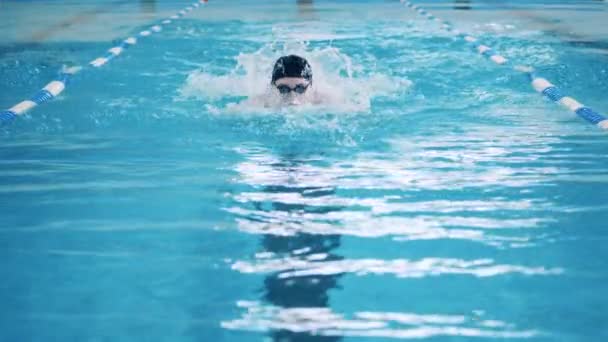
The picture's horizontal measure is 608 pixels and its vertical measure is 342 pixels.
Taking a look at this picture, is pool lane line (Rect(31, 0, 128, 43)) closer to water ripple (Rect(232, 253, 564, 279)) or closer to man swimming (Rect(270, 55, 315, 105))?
man swimming (Rect(270, 55, 315, 105))

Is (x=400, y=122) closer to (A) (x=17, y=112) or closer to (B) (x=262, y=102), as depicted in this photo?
(B) (x=262, y=102)

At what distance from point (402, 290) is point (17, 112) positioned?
3.80 metres

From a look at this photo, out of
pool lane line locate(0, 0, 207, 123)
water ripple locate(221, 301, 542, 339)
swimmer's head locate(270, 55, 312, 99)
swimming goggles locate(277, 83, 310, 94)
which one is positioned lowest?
water ripple locate(221, 301, 542, 339)

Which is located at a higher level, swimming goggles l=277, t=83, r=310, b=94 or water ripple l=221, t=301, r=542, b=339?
swimming goggles l=277, t=83, r=310, b=94

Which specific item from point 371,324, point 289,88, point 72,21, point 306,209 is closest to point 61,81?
point 289,88

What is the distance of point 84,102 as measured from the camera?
19.8 ft

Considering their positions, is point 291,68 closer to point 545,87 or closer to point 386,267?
point 545,87

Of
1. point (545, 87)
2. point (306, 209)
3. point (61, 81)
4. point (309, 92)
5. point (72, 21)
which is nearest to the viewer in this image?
point (306, 209)

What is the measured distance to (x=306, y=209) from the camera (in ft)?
11.5

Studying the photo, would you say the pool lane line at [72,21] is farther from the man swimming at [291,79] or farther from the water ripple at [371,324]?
the water ripple at [371,324]

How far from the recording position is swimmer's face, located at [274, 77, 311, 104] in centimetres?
520

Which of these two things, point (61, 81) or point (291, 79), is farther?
point (61, 81)

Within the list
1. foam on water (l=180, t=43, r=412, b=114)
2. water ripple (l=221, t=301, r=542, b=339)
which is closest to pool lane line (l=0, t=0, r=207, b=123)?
foam on water (l=180, t=43, r=412, b=114)

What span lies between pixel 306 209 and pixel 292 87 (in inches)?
73.7
